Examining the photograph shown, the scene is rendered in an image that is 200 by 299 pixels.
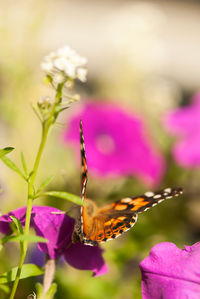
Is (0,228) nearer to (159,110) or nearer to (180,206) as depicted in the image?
(180,206)

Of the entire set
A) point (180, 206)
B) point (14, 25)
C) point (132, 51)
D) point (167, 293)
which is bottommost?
point (180, 206)

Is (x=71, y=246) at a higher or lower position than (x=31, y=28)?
lower

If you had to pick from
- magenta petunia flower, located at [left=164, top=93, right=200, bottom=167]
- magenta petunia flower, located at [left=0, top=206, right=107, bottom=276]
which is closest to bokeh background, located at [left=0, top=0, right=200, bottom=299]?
magenta petunia flower, located at [left=164, top=93, right=200, bottom=167]

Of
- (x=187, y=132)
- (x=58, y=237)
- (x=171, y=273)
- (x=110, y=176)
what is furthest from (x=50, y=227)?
(x=187, y=132)

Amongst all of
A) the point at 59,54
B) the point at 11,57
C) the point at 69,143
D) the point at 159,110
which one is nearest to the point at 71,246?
the point at 59,54

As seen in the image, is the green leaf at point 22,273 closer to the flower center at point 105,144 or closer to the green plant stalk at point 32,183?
the green plant stalk at point 32,183

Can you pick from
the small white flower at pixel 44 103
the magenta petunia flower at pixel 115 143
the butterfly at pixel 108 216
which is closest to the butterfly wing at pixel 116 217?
the butterfly at pixel 108 216

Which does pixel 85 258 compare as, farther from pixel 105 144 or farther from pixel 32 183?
pixel 105 144
